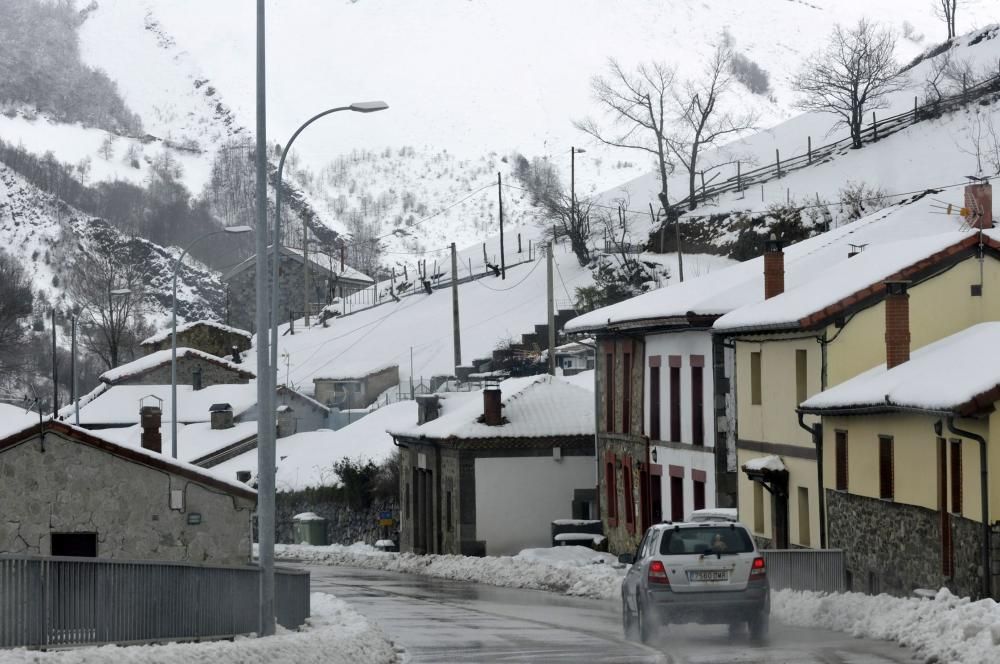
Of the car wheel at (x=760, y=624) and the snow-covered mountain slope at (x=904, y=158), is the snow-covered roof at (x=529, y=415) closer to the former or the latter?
the snow-covered mountain slope at (x=904, y=158)

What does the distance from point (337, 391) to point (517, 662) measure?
227 ft

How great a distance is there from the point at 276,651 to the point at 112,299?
13454 centimetres

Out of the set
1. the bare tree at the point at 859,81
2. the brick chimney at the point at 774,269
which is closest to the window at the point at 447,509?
the brick chimney at the point at 774,269

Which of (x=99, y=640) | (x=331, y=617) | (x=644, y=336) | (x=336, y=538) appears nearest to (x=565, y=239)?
(x=336, y=538)

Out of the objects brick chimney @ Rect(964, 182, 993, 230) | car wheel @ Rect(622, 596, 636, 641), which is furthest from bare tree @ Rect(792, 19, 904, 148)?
car wheel @ Rect(622, 596, 636, 641)

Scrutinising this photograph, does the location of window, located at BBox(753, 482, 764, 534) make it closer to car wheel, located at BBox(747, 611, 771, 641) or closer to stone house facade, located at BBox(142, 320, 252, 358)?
car wheel, located at BBox(747, 611, 771, 641)

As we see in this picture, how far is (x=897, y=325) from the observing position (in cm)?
3033

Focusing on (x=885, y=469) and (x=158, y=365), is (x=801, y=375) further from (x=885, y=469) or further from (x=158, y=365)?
(x=158, y=365)

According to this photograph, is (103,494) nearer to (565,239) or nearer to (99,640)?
(99,640)

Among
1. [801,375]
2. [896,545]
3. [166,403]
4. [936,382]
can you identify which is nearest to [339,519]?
[166,403]

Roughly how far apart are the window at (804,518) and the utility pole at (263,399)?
15.2 meters

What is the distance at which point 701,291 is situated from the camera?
45.7 m

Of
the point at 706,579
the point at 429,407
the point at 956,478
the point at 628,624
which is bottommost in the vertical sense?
the point at 628,624

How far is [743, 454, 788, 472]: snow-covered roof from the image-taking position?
35.4m
